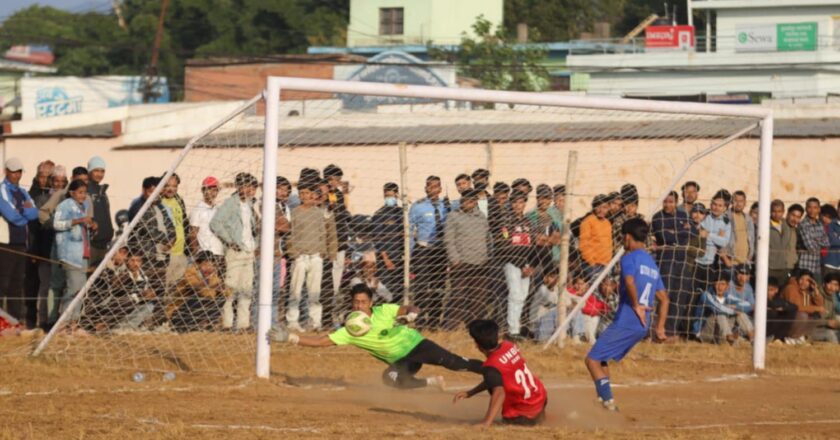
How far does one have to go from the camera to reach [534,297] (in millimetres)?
14898

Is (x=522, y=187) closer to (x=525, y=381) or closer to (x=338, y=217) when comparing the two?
(x=338, y=217)

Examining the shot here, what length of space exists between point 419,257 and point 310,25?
184 feet

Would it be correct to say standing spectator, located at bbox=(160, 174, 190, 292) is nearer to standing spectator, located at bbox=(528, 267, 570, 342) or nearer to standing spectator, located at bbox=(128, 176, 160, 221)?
standing spectator, located at bbox=(128, 176, 160, 221)

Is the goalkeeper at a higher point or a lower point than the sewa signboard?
lower

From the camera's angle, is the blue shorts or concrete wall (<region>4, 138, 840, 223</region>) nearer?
the blue shorts


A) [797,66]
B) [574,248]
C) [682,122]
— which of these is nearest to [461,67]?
[797,66]

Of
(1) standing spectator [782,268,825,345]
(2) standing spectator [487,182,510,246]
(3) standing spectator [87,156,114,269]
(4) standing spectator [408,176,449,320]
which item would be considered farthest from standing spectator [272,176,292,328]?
(1) standing spectator [782,268,825,345]

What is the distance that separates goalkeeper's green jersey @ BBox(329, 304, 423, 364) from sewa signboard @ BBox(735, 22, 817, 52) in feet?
141

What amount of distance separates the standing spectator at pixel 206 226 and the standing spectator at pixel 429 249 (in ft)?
7.67

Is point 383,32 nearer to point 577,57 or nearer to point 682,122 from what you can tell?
point 577,57

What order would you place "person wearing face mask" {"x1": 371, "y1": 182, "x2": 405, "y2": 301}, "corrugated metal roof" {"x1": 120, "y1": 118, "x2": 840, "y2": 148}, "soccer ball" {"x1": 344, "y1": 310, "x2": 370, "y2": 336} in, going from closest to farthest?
"soccer ball" {"x1": 344, "y1": 310, "x2": 370, "y2": 336}
"person wearing face mask" {"x1": 371, "y1": 182, "x2": 405, "y2": 301}
"corrugated metal roof" {"x1": 120, "y1": 118, "x2": 840, "y2": 148}

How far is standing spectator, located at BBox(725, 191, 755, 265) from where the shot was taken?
15445 mm

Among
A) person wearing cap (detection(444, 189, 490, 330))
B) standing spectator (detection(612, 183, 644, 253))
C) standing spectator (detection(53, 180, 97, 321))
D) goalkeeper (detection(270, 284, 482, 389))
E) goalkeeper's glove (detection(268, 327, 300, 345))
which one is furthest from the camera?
standing spectator (detection(612, 183, 644, 253))

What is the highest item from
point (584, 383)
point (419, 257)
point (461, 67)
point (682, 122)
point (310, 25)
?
point (310, 25)
